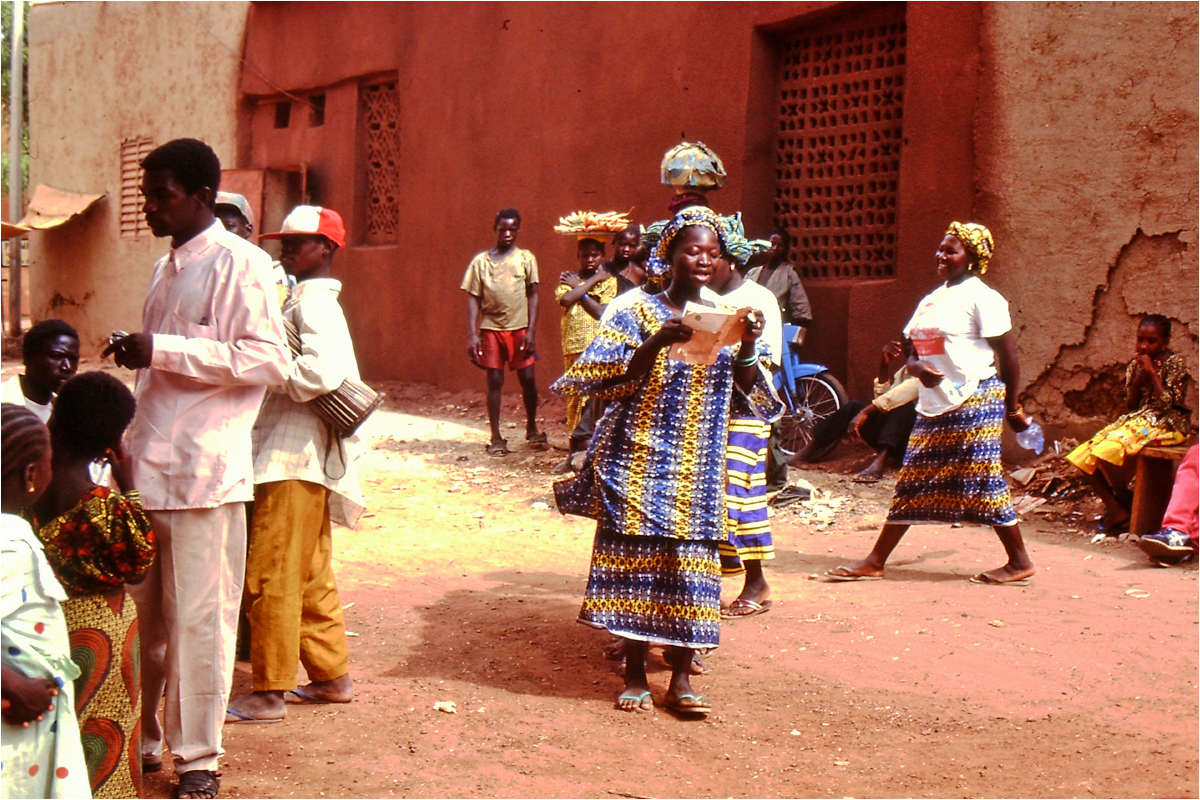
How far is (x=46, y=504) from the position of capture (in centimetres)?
288

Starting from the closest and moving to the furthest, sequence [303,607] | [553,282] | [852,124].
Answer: [303,607], [852,124], [553,282]

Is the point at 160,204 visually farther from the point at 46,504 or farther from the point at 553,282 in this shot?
the point at 553,282

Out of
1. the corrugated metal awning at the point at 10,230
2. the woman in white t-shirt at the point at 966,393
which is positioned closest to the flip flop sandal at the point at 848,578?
the woman in white t-shirt at the point at 966,393

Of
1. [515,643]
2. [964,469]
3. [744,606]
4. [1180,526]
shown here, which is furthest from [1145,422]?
[515,643]

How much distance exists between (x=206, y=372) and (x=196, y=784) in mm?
1085

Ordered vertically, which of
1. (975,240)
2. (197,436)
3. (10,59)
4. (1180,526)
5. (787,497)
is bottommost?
(787,497)

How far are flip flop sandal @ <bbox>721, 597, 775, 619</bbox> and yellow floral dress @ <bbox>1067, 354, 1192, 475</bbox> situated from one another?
9.43ft

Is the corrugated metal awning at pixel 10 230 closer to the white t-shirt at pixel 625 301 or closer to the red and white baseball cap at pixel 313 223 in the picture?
the red and white baseball cap at pixel 313 223

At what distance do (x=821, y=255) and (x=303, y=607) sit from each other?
681 centimetres

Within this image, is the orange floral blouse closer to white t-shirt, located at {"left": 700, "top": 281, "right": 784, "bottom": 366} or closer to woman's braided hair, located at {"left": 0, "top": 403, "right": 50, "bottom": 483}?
woman's braided hair, located at {"left": 0, "top": 403, "right": 50, "bottom": 483}

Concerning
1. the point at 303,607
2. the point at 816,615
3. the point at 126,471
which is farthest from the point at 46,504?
the point at 816,615

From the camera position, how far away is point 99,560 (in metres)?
2.82

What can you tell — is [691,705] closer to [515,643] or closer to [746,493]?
[515,643]

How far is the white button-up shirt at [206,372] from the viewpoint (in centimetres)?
329
